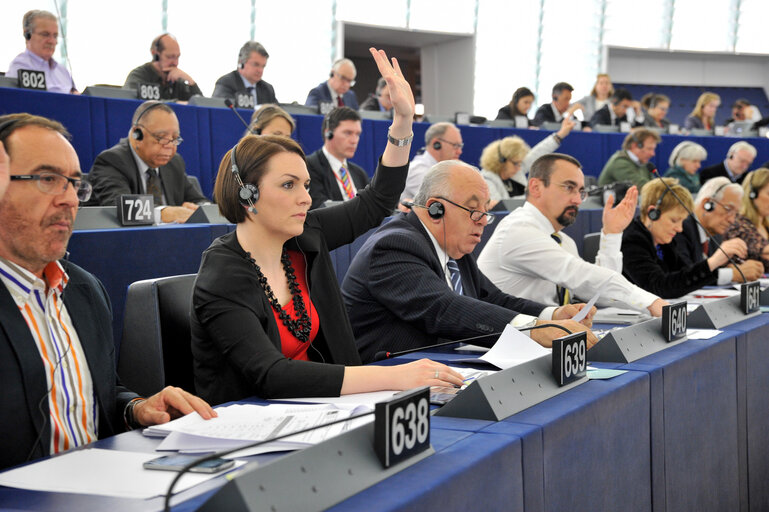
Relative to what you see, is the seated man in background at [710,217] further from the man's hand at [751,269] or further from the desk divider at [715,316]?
the desk divider at [715,316]

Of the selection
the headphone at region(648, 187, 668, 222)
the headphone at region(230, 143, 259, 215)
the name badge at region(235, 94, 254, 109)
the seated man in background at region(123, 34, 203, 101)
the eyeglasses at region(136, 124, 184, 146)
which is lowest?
the headphone at region(648, 187, 668, 222)

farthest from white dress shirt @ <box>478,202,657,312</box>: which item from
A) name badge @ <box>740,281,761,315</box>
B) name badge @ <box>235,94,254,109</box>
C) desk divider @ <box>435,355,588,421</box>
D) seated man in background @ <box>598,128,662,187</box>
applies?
seated man in background @ <box>598,128,662,187</box>

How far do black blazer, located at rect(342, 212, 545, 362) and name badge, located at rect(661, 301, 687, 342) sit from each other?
36 centimetres

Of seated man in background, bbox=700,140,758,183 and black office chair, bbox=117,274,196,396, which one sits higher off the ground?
seated man in background, bbox=700,140,758,183

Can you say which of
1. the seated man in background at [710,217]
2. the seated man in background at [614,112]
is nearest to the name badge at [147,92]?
the seated man in background at [710,217]

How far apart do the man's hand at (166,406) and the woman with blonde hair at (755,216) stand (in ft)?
11.9

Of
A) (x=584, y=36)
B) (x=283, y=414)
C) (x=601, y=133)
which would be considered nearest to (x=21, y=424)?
(x=283, y=414)

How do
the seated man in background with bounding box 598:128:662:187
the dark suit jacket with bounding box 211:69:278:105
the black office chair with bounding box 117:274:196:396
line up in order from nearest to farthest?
the black office chair with bounding box 117:274:196:396
the dark suit jacket with bounding box 211:69:278:105
the seated man in background with bounding box 598:128:662:187

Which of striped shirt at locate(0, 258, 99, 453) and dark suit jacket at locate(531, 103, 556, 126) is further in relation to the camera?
dark suit jacket at locate(531, 103, 556, 126)

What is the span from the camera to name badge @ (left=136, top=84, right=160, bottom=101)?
4.98 meters

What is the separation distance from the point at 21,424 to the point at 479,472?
0.72m

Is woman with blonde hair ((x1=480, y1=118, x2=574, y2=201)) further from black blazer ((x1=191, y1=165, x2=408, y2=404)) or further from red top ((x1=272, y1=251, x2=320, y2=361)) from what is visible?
red top ((x1=272, y1=251, x2=320, y2=361))

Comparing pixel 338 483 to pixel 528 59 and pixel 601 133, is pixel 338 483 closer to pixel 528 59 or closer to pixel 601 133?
pixel 601 133

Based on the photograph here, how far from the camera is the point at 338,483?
0.85m
